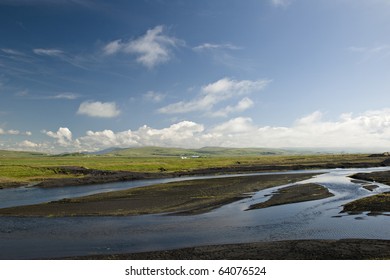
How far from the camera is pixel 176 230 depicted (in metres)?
36.1

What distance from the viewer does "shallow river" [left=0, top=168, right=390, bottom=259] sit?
30672 mm

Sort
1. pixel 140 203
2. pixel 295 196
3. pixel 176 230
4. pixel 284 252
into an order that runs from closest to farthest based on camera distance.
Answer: pixel 284 252, pixel 176 230, pixel 140 203, pixel 295 196

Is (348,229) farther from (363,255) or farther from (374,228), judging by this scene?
(363,255)

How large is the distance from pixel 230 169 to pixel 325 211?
85071 millimetres

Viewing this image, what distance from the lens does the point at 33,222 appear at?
42.5 m

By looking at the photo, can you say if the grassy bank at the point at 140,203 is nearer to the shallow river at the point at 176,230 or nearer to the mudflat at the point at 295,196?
the shallow river at the point at 176,230

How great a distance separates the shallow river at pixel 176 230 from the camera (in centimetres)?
3067

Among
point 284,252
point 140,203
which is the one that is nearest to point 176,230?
point 284,252

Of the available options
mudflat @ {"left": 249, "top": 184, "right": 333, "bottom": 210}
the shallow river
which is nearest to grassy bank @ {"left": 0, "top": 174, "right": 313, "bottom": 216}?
the shallow river

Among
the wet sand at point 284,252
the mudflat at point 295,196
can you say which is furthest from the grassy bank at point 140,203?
the wet sand at point 284,252

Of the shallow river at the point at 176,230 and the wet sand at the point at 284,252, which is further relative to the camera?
the shallow river at the point at 176,230

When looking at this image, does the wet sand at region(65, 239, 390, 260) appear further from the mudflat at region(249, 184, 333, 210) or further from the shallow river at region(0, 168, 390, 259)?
the mudflat at region(249, 184, 333, 210)

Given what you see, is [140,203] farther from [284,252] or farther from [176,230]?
[284,252]
